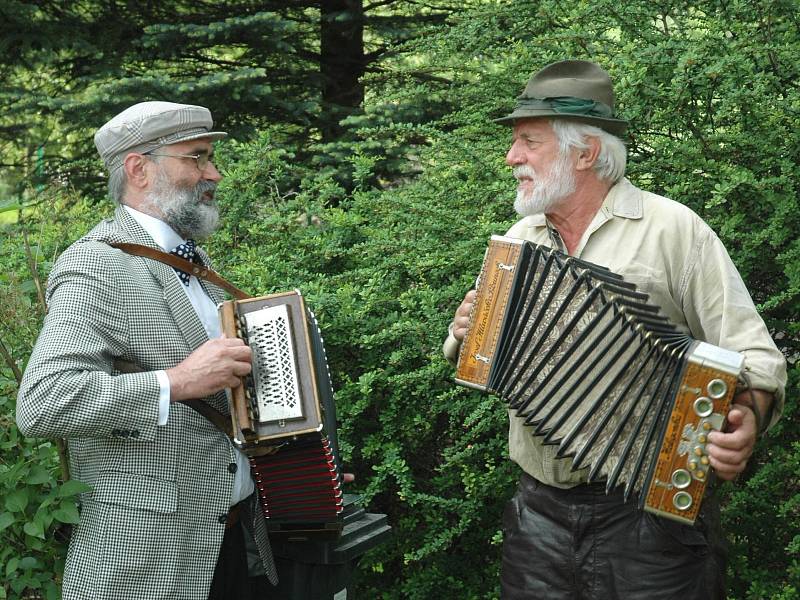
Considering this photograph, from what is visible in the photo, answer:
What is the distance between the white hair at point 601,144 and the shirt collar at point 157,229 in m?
1.29

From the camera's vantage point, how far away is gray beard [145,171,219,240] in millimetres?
2973

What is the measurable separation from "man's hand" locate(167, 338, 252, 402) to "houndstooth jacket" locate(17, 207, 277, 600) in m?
0.07

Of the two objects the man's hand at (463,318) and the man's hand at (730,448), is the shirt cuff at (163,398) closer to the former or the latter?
the man's hand at (463,318)

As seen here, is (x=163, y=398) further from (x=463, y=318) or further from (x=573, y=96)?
(x=573, y=96)

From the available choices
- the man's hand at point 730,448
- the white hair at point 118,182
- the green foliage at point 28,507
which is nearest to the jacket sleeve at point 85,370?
the green foliage at point 28,507

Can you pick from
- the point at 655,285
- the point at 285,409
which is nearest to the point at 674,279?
the point at 655,285

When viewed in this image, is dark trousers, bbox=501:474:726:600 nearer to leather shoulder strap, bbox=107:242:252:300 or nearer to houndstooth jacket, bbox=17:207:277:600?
houndstooth jacket, bbox=17:207:277:600

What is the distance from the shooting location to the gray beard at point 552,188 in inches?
112

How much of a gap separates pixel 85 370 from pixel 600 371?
1422 millimetres

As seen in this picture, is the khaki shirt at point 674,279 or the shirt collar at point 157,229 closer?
the khaki shirt at point 674,279

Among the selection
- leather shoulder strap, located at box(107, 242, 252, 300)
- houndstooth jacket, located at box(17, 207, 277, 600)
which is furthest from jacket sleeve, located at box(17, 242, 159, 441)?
leather shoulder strap, located at box(107, 242, 252, 300)

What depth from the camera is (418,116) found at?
24.7 ft

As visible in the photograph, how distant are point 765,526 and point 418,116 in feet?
15.4

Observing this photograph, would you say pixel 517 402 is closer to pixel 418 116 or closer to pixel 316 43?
pixel 418 116
